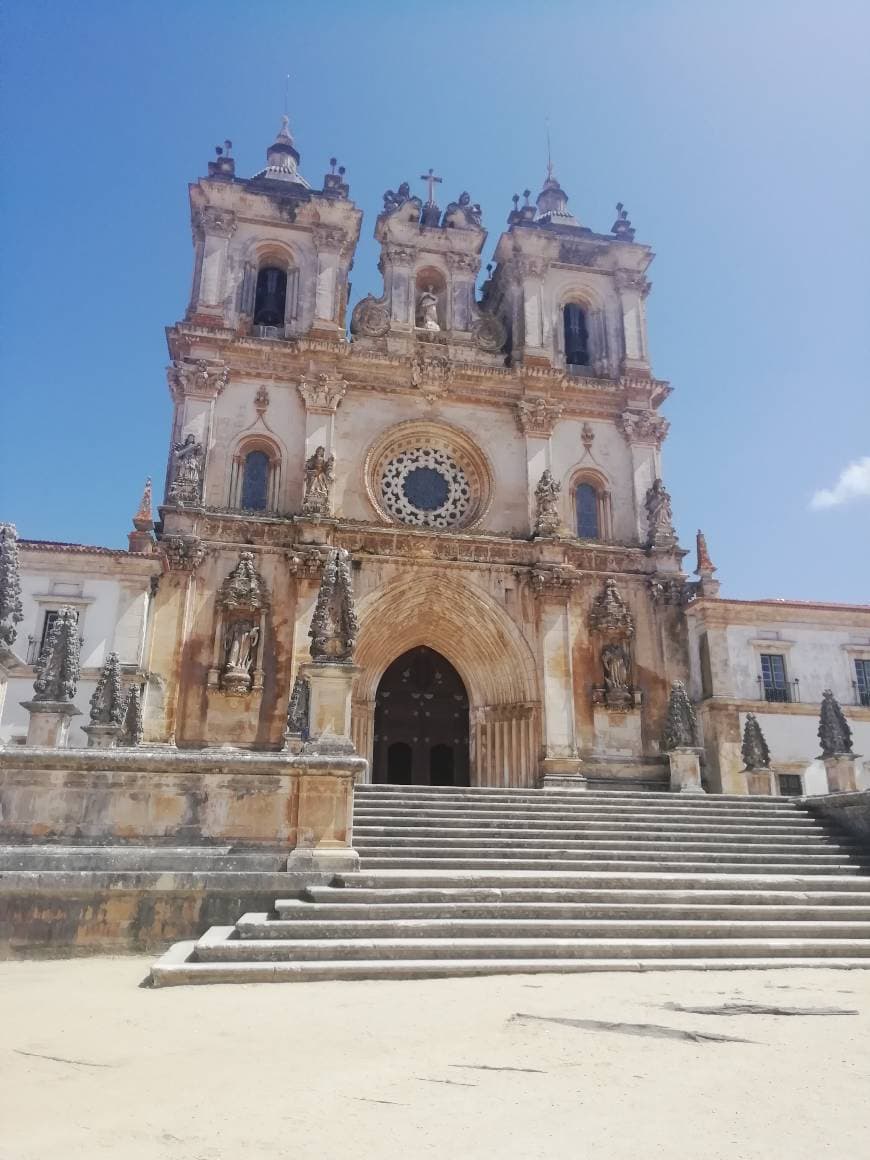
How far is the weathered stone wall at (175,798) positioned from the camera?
9.19 metres

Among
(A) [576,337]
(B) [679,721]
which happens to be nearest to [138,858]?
(B) [679,721]

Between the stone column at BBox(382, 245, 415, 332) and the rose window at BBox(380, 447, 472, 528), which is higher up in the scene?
the stone column at BBox(382, 245, 415, 332)

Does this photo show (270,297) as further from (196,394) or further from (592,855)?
(592,855)

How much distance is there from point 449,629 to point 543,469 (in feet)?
18.4

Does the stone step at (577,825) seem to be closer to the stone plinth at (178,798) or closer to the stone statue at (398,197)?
the stone plinth at (178,798)

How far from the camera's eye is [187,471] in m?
20.7

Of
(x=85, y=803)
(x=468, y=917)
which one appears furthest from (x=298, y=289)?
(x=468, y=917)

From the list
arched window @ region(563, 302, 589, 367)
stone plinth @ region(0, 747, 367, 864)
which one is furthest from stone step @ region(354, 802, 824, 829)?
arched window @ region(563, 302, 589, 367)

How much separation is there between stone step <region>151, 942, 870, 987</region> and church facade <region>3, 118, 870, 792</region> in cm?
1184

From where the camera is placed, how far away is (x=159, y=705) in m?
18.9

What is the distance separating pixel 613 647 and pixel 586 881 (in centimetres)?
1233

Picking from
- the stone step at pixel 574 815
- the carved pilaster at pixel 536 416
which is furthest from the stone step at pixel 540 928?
the carved pilaster at pixel 536 416

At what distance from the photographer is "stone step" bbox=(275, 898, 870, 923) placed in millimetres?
8328

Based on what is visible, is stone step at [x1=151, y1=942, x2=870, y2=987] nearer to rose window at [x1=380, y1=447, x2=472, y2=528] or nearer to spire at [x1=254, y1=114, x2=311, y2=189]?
rose window at [x1=380, y1=447, x2=472, y2=528]
